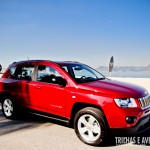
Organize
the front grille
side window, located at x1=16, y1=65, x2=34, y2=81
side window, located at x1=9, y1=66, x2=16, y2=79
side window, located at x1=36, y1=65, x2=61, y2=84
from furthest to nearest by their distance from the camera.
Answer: side window, located at x1=9, y1=66, x2=16, y2=79
side window, located at x1=16, y1=65, x2=34, y2=81
side window, located at x1=36, y1=65, x2=61, y2=84
the front grille


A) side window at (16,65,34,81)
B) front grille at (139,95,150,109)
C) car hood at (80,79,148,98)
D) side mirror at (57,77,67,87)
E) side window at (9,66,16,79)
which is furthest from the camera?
side window at (9,66,16,79)

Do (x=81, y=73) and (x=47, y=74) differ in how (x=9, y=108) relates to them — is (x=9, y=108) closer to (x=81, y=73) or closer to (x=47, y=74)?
(x=47, y=74)

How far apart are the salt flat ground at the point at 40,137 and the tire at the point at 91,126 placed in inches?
5.5

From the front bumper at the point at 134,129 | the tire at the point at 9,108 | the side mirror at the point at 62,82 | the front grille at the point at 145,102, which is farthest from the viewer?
the tire at the point at 9,108

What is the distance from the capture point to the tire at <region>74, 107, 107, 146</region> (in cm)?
453

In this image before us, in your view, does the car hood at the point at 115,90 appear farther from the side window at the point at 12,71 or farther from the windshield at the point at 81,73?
the side window at the point at 12,71

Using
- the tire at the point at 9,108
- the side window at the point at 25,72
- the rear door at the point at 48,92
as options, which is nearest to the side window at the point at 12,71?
the side window at the point at 25,72

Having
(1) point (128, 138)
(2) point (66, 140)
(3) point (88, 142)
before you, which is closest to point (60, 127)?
(2) point (66, 140)

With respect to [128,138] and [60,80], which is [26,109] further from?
[128,138]

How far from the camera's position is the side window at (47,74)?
557 centimetres

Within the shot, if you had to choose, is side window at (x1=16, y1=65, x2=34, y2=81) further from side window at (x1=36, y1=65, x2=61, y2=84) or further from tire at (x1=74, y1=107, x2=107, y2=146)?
tire at (x1=74, y1=107, x2=107, y2=146)

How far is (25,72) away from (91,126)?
8.67ft

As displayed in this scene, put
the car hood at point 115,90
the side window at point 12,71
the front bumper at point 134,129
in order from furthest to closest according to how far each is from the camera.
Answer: the side window at point 12,71 → the car hood at point 115,90 → the front bumper at point 134,129

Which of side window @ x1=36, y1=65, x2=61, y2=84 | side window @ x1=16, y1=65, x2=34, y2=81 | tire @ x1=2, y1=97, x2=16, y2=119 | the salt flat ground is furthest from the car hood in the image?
tire @ x1=2, y1=97, x2=16, y2=119
